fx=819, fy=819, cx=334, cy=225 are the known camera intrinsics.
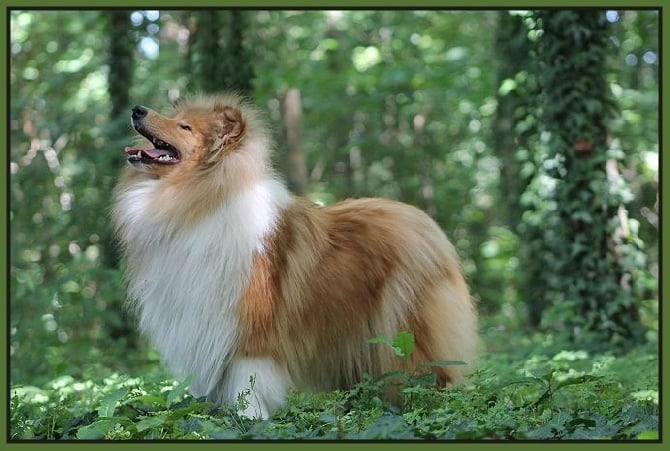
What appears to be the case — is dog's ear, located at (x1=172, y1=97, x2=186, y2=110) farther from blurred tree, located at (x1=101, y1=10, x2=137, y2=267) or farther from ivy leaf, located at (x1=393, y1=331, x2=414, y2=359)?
blurred tree, located at (x1=101, y1=10, x2=137, y2=267)

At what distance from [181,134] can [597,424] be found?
294 centimetres

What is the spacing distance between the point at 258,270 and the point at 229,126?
1000mm

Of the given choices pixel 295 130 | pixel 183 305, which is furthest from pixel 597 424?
pixel 295 130

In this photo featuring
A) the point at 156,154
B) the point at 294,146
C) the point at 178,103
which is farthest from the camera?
the point at 294,146

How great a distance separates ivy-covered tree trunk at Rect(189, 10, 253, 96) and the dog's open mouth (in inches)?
178

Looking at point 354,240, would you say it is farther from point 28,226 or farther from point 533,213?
point 28,226

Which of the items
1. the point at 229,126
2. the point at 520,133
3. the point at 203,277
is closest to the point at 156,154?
the point at 229,126

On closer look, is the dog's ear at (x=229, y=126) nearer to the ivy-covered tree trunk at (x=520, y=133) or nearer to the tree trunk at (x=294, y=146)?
the ivy-covered tree trunk at (x=520, y=133)

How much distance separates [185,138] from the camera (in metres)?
5.11

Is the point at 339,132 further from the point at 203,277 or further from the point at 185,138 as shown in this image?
the point at 203,277

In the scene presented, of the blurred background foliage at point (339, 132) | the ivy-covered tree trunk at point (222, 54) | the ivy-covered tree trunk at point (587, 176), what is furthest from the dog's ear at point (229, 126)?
the ivy-covered tree trunk at point (222, 54)

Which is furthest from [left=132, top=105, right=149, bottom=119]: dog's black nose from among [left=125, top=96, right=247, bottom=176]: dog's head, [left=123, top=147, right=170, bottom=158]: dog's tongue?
[left=123, top=147, right=170, bottom=158]: dog's tongue

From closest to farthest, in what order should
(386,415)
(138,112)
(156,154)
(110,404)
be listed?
(386,415)
(110,404)
(138,112)
(156,154)

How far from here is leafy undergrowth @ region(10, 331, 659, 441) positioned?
12.7 feet
